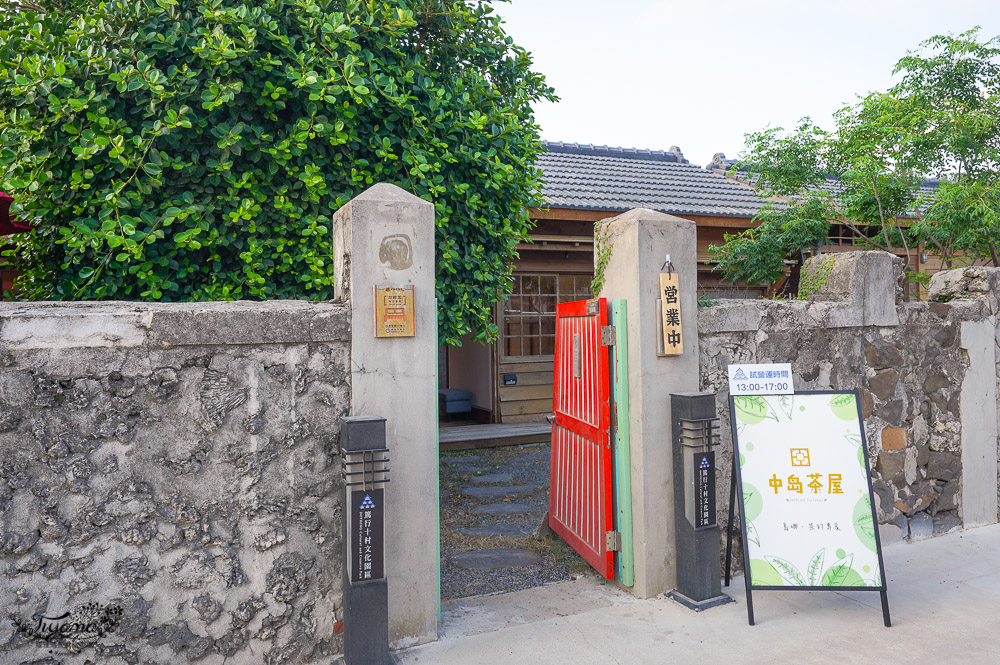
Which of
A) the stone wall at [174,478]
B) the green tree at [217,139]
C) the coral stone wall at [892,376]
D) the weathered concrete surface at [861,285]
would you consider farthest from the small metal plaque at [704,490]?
the green tree at [217,139]

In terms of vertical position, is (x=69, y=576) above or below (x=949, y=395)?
below

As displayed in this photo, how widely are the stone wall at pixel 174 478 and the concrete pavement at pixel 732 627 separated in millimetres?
786

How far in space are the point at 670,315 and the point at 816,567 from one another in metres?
1.56

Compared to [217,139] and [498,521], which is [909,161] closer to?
[498,521]

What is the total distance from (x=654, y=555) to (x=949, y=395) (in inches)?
114

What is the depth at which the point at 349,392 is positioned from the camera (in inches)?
129

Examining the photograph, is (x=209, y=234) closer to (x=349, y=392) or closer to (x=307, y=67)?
(x=307, y=67)

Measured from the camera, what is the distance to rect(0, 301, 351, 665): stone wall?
2.75 metres

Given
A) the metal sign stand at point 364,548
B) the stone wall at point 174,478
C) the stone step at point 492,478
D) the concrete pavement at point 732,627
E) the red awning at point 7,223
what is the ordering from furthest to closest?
the stone step at point 492,478
the red awning at point 7,223
the concrete pavement at point 732,627
the metal sign stand at point 364,548
the stone wall at point 174,478

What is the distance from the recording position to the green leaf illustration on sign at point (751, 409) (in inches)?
151

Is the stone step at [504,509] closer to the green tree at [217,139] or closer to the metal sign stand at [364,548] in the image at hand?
the green tree at [217,139]

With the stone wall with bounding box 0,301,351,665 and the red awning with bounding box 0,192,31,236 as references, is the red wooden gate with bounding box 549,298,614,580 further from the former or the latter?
the red awning with bounding box 0,192,31,236

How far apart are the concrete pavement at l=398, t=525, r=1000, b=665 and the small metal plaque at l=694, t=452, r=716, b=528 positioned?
50 centimetres

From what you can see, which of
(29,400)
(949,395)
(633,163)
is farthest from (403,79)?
(633,163)
